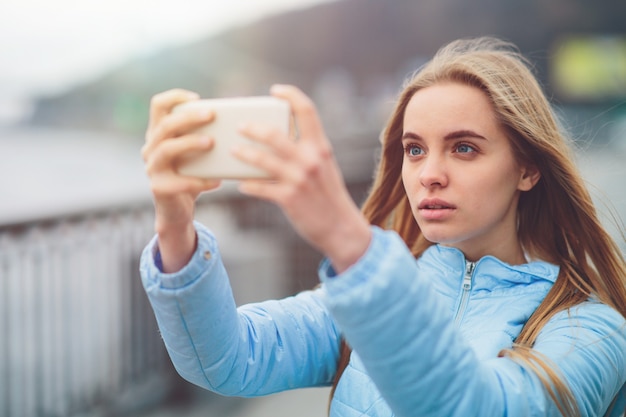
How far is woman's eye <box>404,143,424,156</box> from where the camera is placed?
4.28 ft

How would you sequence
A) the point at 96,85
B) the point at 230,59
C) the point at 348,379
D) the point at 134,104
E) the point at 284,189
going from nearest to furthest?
the point at 284,189 → the point at 348,379 → the point at 134,104 → the point at 96,85 → the point at 230,59

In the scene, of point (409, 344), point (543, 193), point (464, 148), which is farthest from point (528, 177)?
point (409, 344)

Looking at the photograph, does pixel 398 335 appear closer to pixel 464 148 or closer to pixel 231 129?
pixel 231 129

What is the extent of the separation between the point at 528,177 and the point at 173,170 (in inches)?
31.9

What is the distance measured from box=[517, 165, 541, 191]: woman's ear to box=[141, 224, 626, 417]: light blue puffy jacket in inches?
6.6

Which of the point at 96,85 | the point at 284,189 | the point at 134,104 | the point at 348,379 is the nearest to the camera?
the point at 284,189

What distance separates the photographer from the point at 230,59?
62.0m

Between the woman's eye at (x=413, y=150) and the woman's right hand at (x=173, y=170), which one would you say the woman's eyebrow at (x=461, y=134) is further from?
the woman's right hand at (x=173, y=170)

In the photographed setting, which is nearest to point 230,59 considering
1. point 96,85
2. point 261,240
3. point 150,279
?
point 96,85

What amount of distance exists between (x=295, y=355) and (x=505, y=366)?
18.7 inches

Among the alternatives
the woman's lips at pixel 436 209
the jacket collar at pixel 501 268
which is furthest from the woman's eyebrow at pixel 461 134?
the jacket collar at pixel 501 268

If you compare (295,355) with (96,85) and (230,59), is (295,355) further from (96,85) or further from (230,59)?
(230,59)

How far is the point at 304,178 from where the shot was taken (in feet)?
2.53

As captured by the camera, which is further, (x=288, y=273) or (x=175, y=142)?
(x=288, y=273)
